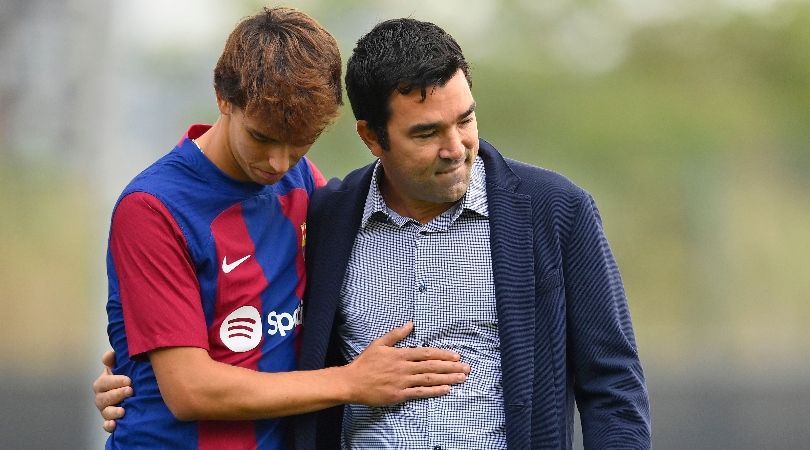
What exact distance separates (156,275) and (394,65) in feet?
2.01

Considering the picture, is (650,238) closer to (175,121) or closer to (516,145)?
(516,145)

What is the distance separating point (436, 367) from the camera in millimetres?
2160

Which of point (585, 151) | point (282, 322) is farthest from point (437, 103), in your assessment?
point (585, 151)

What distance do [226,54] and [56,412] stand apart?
467 centimetres

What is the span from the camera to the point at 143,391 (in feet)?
7.13

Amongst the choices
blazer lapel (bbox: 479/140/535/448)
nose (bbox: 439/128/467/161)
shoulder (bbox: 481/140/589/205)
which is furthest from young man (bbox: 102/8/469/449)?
shoulder (bbox: 481/140/589/205)

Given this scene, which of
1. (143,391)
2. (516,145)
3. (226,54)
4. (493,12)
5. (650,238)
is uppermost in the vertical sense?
(493,12)

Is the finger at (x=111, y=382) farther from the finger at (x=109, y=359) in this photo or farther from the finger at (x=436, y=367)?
the finger at (x=436, y=367)

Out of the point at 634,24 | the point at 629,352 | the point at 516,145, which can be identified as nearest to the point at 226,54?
the point at 629,352

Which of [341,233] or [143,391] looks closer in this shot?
[143,391]

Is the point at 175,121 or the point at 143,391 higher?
the point at 175,121

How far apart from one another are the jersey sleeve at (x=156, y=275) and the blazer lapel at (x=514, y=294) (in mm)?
568

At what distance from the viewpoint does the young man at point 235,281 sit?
2.05m

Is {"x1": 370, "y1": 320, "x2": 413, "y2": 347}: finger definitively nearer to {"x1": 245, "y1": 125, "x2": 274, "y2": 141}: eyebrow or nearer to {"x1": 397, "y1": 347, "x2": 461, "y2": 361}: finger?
{"x1": 397, "y1": 347, "x2": 461, "y2": 361}: finger
